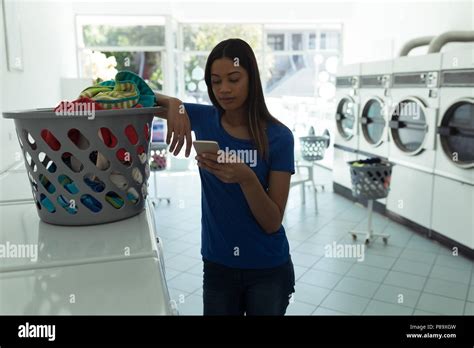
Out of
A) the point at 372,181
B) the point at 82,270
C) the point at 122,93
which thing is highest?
the point at 122,93

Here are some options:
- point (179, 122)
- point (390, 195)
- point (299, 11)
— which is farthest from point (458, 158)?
point (299, 11)

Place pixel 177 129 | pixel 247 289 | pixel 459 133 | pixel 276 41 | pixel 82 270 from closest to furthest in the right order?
pixel 82 270 → pixel 177 129 → pixel 247 289 → pixel 459 133 → pixel 276 41

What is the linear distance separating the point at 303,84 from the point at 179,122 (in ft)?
24.9

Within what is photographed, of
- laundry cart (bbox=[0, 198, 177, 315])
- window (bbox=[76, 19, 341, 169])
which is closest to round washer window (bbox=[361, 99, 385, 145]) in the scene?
window (bbox=[76, 19, 341, 169])

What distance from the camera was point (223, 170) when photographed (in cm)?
110

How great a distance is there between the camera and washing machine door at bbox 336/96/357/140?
5.62m

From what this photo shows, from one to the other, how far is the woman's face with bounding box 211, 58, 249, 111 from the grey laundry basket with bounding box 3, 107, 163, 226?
27cm

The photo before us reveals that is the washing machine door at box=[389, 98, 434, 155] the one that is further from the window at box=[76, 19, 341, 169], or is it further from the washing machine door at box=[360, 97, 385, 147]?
the window at box=[76, 19, 341, 169]

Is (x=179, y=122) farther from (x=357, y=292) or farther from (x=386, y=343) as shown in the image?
(x=357, y=292)

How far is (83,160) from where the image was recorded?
38.5 inches

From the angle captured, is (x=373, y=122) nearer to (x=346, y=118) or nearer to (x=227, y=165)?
(x=346, y=118)

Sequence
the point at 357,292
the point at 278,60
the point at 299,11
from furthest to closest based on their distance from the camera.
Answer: the point at 278,60 → the point at 299,11 → the point at 357,292

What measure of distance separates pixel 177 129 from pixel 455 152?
10.9ft

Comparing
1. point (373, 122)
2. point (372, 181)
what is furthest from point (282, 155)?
point (373, 122)
